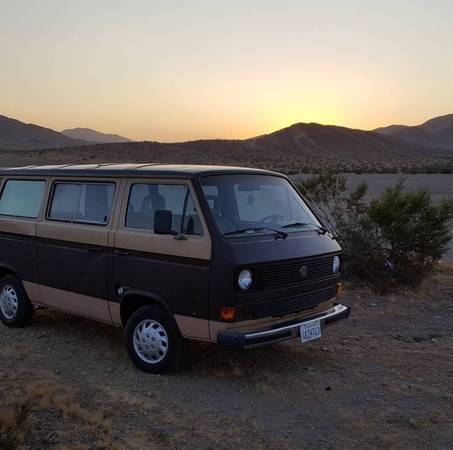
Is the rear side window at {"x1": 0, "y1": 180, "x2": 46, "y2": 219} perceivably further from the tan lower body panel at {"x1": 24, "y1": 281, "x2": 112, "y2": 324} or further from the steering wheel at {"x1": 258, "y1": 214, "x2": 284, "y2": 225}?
the steering wheel at {"x1": 258, "y1": 214, "x2": 284, "y2": 225}

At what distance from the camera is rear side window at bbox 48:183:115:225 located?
6219 mm

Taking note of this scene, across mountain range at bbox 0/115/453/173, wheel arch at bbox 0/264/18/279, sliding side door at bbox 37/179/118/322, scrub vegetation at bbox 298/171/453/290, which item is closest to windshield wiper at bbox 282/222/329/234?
sliding side door at bbox 37/179/118/322

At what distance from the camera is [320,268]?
5957 mm

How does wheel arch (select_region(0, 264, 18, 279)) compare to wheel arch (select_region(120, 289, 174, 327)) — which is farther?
wheel arch (select_region(0, 264, 18, 279))

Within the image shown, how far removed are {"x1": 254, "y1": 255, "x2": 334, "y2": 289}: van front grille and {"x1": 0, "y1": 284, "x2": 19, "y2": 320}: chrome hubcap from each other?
3501 mm

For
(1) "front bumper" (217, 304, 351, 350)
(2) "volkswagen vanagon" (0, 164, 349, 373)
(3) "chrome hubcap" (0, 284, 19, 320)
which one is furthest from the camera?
(3) "chrome hubcap" (0, 284, 19, 320)

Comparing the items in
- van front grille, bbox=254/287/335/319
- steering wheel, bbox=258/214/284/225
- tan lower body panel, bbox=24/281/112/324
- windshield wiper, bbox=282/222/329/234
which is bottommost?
tan lower body panel, bbox=24/281/112/324

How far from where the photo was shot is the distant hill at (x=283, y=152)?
3150 inches

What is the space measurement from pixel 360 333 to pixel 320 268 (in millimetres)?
1808

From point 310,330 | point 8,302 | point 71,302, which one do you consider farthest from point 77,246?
point 310,330

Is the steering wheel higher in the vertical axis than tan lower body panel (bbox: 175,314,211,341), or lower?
higher

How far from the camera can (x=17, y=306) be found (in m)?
7.32

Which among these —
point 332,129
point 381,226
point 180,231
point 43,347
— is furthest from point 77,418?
point 332,129

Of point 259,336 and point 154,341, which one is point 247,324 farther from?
point 154,341
